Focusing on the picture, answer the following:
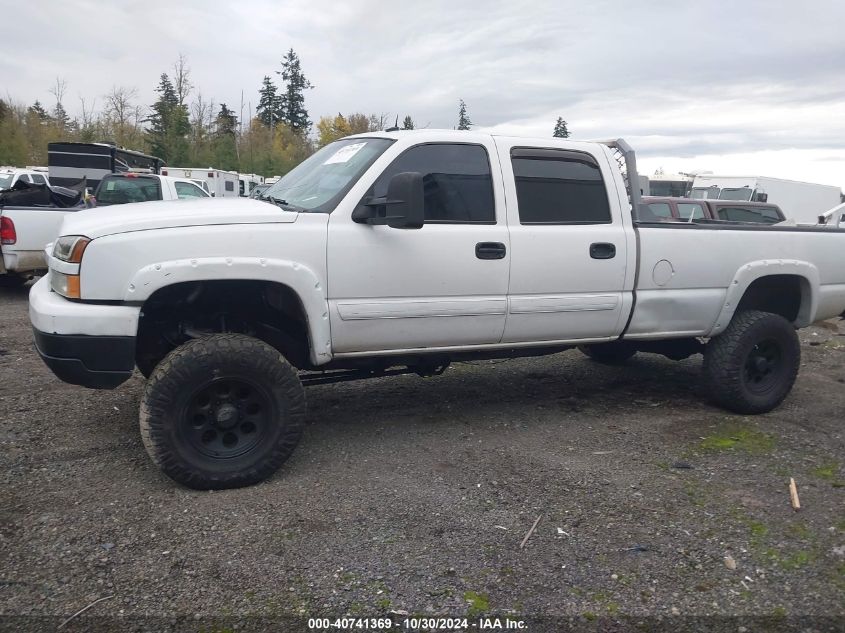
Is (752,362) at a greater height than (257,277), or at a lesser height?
lesser

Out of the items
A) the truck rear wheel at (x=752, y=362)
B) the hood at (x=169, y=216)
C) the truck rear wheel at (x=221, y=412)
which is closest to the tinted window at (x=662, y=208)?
the truck rear wheel at (x=752, y=362)

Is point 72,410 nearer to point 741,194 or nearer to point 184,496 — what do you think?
point 184,496

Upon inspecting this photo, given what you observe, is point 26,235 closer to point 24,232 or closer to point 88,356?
point 24,232

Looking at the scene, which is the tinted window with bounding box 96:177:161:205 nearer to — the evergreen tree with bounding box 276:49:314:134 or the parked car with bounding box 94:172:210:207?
the parked car with bounding box 94:172:210:207

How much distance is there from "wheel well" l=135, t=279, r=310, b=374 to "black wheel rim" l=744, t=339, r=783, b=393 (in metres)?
3.34

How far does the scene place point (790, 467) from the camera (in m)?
4.27

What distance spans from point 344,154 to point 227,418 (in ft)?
5.92

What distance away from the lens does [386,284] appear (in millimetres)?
3967

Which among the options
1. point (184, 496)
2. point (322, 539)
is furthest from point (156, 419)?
point (322, 539)

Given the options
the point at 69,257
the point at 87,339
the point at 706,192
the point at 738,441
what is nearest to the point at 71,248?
the point at 69,257

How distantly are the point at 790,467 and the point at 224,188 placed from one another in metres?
24.0

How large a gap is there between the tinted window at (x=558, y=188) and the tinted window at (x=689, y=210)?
31.8 feet

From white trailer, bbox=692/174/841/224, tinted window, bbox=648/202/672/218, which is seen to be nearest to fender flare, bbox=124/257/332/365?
tinted window, bbox=648/202/672/218

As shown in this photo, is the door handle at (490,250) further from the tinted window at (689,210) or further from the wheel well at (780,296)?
the tinted window at (689,210)
